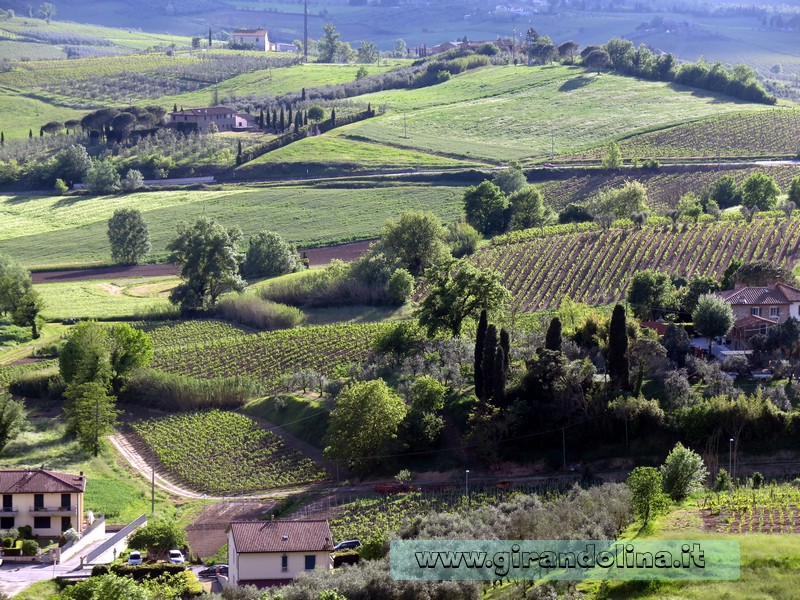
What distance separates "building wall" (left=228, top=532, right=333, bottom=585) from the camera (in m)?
57.2

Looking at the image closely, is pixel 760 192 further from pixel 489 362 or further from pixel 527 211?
pixel 489 362

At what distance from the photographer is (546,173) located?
152 metres

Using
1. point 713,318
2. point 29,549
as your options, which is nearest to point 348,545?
point 29,549

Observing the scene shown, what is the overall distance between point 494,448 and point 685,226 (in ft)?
160

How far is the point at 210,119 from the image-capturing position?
19500cm

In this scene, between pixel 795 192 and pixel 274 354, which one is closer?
pixel 274 354

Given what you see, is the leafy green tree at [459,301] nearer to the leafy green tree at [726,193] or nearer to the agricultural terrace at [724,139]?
the leafy green tree at [726,193]

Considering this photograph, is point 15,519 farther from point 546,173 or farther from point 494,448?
point 546,173

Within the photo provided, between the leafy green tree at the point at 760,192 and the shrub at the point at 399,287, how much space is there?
3638cm

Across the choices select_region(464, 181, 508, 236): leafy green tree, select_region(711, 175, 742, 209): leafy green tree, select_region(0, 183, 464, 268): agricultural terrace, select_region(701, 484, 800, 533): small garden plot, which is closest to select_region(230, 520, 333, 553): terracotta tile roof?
select_region(701, 484, 800, 533): small garden plot

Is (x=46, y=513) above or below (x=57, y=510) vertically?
below

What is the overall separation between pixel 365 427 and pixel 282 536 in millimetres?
15352

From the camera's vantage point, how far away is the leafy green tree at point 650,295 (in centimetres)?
8750

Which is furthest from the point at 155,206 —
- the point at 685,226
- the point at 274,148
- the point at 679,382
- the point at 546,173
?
the point at 679,382
